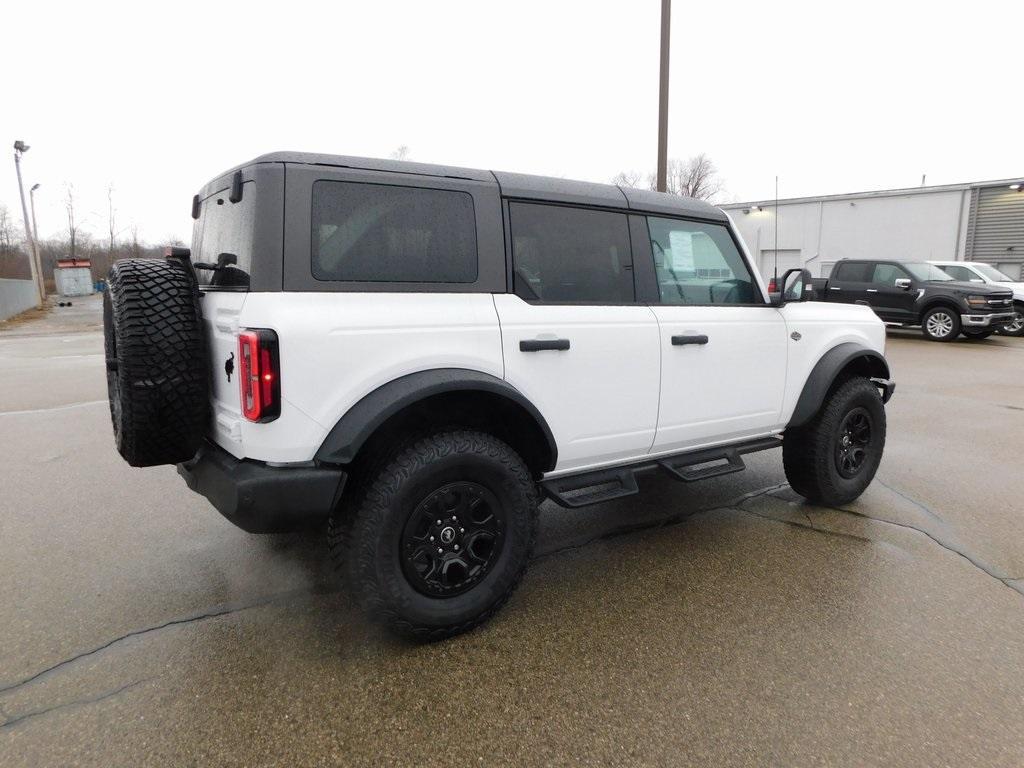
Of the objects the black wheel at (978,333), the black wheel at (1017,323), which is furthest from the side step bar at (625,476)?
the black wheel at (1017,323)

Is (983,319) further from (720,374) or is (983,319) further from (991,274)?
(720,374)

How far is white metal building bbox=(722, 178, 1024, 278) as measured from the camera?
22266 mm

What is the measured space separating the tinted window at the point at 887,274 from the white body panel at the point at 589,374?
1375cm

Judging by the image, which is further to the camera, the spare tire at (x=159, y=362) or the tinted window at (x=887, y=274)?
the tinted window at (x=887, y=274)

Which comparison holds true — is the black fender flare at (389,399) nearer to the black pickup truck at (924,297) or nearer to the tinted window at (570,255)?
the tinted window at (570,255)

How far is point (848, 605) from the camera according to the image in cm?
290

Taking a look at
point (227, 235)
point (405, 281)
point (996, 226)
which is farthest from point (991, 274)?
point (227, 235)

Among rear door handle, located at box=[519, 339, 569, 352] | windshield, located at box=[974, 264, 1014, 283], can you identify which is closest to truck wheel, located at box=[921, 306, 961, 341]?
windshield, located at box=[974, 264, 1014, 283]

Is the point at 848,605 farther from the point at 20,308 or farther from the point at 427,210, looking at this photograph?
the point at 20,308

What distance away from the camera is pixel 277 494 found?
7.48 feet

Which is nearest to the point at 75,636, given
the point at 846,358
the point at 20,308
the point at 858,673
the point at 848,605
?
the point at 858,673

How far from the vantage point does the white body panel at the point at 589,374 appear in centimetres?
279

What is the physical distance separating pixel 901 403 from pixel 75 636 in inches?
318

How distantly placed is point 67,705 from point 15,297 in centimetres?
3054
